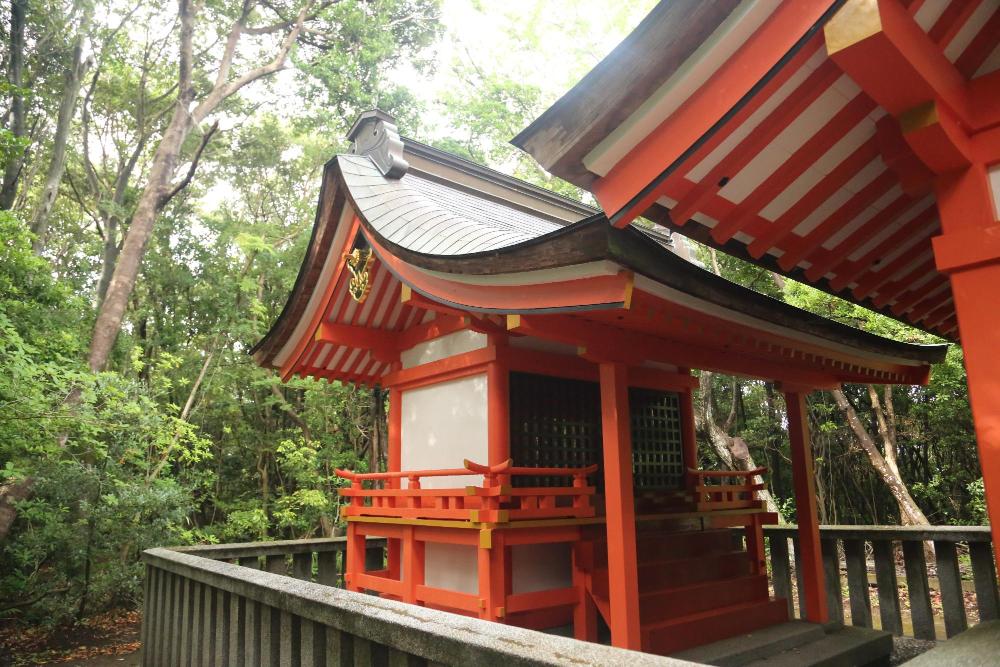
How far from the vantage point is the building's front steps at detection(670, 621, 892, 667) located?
4184 millimetres

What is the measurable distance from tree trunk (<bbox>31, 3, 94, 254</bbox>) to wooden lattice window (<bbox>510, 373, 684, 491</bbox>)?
10429mm

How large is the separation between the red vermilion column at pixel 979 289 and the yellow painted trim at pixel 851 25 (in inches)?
29.5

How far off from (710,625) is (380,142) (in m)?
5.52

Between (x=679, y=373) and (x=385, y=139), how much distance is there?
13.1ft

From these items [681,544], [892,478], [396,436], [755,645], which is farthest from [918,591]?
[892,478]

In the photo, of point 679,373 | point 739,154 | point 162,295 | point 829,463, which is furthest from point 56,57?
point 829,463

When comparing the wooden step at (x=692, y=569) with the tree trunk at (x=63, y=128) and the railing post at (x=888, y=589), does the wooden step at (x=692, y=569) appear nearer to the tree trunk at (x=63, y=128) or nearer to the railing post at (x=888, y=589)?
the railing post at (x=888, y=589)

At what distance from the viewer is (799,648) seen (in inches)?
182

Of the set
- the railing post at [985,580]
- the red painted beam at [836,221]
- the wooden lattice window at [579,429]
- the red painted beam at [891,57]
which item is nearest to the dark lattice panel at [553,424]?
the wooden lattice window at [579,429]

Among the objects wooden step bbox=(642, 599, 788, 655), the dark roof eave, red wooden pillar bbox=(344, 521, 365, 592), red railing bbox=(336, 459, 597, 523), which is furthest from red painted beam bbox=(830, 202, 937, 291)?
red wooden pillar bbox=(344, 521, 365, 592)

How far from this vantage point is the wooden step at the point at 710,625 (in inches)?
159

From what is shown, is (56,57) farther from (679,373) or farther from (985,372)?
(985,372)

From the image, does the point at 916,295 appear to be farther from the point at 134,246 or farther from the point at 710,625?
the point at 134,246

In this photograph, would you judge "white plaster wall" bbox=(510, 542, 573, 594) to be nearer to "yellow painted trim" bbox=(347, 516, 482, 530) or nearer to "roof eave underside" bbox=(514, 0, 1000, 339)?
"yellow painted trim" bbox=(347, 516, 482, 530)
